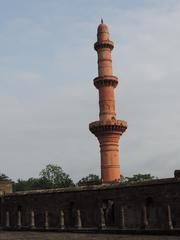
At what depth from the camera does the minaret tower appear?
31562 millimetres

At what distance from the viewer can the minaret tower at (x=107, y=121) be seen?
31.6 metres

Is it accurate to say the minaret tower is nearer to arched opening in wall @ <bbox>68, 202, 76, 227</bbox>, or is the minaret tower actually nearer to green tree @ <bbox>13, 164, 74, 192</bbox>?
arched opening in wall @ <bbox>68, 202, 76, 227</bbox>

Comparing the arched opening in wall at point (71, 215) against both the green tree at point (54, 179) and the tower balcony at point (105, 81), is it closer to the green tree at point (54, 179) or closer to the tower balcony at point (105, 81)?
the tower balcony at point (105, 81)

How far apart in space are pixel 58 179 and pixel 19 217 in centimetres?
3678

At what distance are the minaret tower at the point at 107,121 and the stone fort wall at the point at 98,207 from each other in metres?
6.57

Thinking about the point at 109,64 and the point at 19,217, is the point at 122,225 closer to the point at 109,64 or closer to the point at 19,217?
the point at 19,217

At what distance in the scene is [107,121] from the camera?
3169cm

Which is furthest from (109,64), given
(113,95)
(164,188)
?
(164,188)

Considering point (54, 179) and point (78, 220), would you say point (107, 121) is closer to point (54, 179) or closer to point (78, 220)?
point (78, 220)

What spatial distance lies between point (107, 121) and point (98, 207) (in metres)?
10.4

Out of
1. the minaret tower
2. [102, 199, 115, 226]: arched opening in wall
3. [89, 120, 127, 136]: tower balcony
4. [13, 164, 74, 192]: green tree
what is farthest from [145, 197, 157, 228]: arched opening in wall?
[13, 164, 74, 192]: green tree

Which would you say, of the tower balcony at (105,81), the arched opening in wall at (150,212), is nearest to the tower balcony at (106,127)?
the tower balcony at (105,81)

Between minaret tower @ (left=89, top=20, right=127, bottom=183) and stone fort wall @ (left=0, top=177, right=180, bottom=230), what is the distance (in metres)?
6.57

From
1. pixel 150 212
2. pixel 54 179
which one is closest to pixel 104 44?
pixel 150 212
